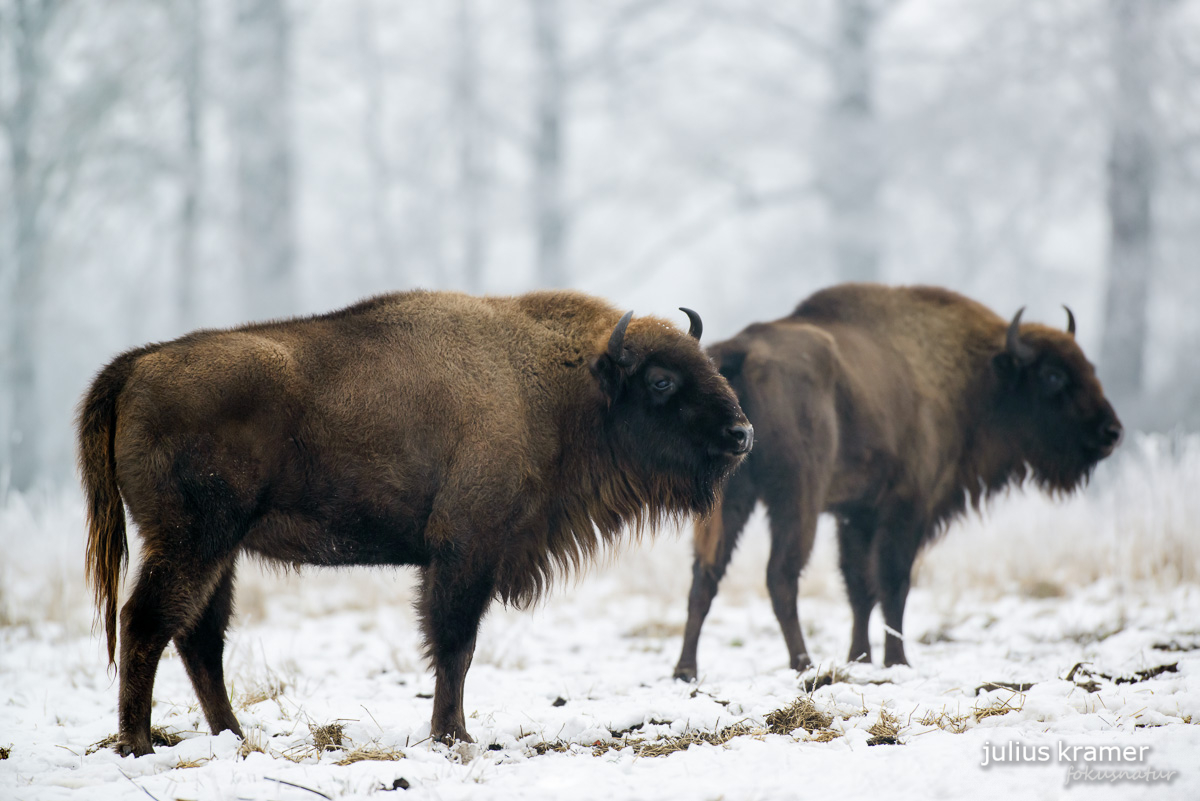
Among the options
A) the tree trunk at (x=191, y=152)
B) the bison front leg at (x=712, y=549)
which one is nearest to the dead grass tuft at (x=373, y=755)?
the bison front leg at (x=712, y=549)

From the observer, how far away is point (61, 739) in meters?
3.85

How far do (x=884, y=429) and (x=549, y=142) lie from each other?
11250 mm

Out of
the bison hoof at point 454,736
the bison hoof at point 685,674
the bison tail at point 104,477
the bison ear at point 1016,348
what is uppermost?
the bison ear at point 1016,348

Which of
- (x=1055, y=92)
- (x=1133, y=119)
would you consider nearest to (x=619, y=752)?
(x=1133, y=119)

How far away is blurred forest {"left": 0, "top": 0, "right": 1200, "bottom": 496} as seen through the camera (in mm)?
11281

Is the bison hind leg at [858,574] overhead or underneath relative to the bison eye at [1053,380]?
underneath

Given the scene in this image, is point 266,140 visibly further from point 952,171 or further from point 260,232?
point 952,171

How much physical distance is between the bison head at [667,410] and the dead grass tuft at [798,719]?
1.07 metres

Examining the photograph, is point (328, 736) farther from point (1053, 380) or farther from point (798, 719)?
point (1053, 380)

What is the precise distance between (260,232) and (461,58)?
5631 mm

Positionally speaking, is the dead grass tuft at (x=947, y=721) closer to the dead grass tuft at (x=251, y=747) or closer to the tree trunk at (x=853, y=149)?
the dead grass tuft at (x=251, y=747)

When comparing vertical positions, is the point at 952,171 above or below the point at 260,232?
above

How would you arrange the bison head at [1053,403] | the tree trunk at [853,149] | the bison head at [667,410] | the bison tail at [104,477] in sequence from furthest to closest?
1. the tree trunk at [853,149]
2. the bison head at [1053,403]
3. the bison head at [667,410]
4. the bison tail at [104,477]

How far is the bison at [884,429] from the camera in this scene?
4.90m
